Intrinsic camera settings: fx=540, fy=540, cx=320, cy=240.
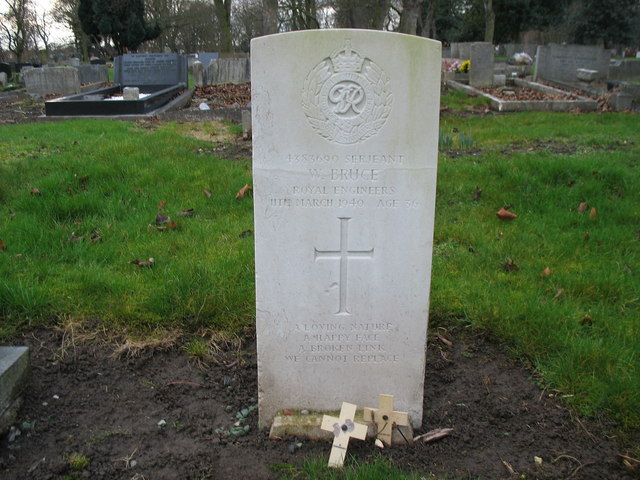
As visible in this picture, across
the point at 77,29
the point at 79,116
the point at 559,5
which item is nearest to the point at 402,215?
the point at 79,116

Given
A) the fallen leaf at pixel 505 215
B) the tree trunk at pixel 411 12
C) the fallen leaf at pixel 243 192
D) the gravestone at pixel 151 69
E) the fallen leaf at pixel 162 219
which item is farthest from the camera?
the gravestone at pixel 151 69

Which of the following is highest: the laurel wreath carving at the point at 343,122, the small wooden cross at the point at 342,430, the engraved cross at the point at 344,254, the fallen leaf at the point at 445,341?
the laurel wreath carving at the point at 343,122

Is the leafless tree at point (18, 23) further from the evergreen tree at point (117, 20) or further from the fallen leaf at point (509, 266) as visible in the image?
the fallen leaf at point (509, 266)

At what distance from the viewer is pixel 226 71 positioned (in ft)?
56.0

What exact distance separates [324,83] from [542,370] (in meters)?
1.90

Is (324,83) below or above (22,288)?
above

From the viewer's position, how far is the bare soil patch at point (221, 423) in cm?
235

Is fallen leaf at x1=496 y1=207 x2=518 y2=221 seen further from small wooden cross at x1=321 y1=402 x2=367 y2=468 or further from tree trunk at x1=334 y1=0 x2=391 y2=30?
tree trunk at x1=334 y1=0 x2=391 y2=30

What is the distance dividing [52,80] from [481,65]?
40.5 feet

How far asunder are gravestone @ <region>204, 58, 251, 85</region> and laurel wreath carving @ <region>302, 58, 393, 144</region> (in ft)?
51.0

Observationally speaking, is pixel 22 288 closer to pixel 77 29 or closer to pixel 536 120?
pixel 536 120

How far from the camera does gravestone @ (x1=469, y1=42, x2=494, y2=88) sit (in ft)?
50.8

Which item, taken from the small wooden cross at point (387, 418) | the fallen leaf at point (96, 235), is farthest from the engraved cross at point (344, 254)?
the fallen leaf at point (96, 235)

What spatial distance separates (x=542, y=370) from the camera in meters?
2.89
